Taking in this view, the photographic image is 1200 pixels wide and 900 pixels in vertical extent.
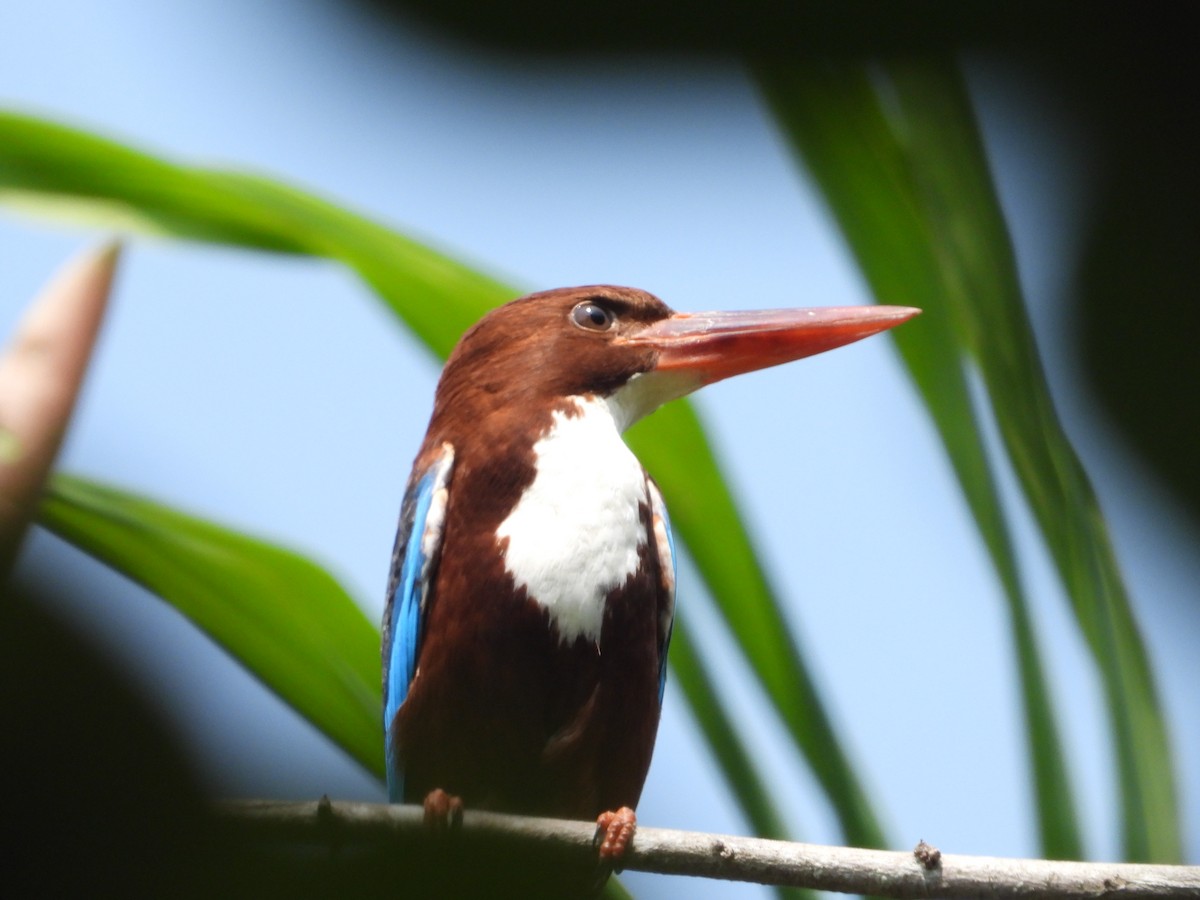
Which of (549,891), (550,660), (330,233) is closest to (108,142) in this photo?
(330,233)

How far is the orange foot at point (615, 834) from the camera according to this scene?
173cm

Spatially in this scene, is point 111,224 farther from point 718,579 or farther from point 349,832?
point 349,832

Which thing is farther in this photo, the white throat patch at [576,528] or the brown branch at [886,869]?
the white throat patch at [576,528]

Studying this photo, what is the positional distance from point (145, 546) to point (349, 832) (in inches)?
54.0

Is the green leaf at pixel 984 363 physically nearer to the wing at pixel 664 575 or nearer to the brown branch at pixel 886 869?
the brown branch at pixel 886 869

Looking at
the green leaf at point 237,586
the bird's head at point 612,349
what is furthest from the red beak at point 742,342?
the green leaf at point 237,586

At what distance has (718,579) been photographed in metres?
2.41

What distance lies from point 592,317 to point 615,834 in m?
1.29

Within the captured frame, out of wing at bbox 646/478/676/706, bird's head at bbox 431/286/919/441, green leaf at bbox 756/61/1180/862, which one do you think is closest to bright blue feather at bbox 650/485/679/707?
wing at bbox 646/478/676/706

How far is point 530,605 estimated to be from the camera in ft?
7.11

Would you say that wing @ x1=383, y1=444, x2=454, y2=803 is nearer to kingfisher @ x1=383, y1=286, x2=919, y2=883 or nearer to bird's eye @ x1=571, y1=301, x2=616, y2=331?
kingfisher @ x1=383, y1=286, x2=919, y2=883

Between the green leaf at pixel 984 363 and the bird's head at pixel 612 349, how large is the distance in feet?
1.59

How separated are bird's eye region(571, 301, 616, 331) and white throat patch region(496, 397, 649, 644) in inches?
14.2

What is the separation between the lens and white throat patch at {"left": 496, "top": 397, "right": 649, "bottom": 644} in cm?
218
